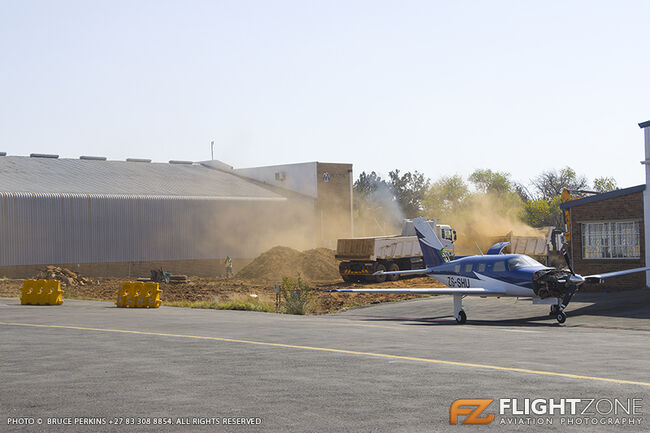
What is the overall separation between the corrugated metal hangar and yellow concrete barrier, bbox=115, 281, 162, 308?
1139 inches

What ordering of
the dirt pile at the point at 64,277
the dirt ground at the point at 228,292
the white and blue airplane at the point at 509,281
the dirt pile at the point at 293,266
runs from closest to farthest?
the white and blue airplane at the point at 509,281, the dirt ground at the point at 228,292, the dirt pile at the point at 64,277, the dirt pile at the point at 293,266

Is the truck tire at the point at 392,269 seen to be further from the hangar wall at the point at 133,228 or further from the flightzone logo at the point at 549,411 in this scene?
the flightzone logo at the point at 549,411

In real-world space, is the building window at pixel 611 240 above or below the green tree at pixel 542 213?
below

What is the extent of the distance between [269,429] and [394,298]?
95.2 ft

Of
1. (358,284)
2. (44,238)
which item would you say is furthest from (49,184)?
(358,284)

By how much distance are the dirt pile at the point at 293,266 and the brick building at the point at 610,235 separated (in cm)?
2594

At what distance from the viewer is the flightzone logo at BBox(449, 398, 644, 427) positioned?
779 cm

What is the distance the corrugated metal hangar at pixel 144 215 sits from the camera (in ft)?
190

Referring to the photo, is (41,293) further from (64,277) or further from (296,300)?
(64,277)

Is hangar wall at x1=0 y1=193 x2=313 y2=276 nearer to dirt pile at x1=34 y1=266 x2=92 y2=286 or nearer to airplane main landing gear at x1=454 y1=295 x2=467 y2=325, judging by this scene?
dirt pile at x1=34 y1=266 x2=92 y2=286

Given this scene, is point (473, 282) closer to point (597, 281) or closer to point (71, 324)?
point (597, 281)

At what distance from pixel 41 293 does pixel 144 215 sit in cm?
3247

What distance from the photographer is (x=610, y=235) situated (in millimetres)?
33656

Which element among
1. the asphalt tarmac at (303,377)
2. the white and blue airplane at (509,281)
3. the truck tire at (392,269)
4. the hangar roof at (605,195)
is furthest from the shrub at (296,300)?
the truck tire at (392,269)
